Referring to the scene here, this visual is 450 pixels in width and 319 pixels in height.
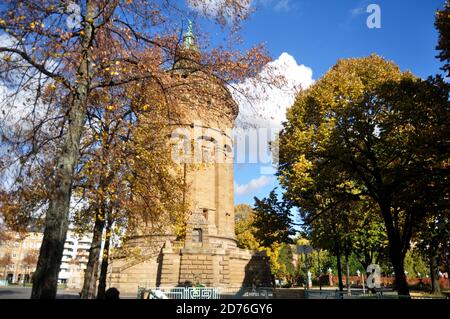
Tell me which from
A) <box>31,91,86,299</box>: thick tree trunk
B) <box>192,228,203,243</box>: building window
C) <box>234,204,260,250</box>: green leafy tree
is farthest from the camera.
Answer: <box>234,204,260,250</box>: green leafy tree

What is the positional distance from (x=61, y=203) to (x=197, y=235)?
1094 inches

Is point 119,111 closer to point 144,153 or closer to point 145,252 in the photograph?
point 144,153

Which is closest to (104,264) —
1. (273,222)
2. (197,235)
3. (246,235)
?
(273,222)

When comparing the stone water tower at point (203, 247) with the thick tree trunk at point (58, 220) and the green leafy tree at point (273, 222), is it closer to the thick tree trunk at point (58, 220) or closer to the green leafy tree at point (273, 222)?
the green leafy tree at point (273, 222)

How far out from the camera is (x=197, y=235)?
113ft

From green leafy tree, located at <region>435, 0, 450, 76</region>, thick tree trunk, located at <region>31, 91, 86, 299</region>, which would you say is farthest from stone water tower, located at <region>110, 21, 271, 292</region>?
green leafy tree, located at <region>435, 0, 450, 76</region>

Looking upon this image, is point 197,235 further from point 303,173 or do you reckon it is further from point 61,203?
point 61,203

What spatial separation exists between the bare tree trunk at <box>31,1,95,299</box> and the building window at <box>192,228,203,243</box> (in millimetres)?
27296

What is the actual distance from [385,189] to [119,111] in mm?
13997

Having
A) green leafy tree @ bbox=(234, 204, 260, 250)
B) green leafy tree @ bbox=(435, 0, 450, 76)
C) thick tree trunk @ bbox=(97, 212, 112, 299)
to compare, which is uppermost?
green leafy tree @ bbox=(435, 0, 450, 76)

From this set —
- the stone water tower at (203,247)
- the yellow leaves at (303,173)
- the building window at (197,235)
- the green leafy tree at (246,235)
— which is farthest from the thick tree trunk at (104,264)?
the green leafy tree at (246,235)

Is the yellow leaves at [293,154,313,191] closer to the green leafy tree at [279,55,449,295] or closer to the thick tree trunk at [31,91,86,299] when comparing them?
the green leafy tree at [279,55,449,295]

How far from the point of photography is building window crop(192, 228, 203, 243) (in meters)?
34.3

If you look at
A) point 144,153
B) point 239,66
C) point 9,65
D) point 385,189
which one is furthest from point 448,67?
point 9,65
